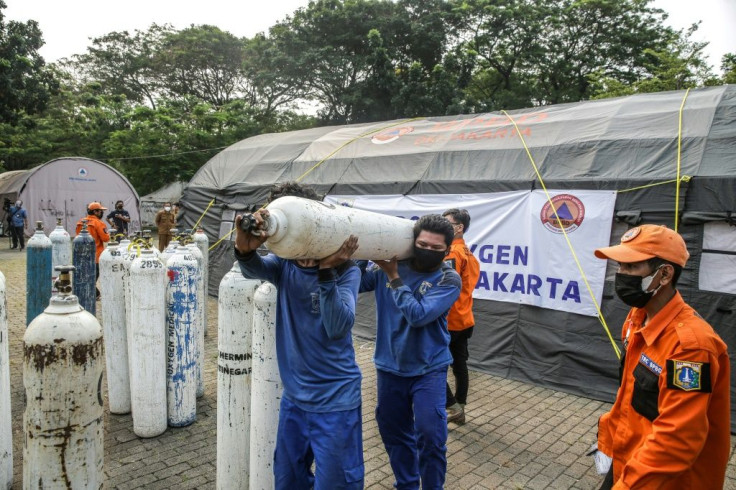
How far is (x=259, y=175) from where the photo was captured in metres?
10.3

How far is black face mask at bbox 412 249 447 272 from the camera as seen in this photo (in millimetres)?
3011

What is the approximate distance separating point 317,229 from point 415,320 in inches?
44.3

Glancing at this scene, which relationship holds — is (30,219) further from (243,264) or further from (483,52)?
(483,52)

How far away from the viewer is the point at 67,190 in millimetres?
18969

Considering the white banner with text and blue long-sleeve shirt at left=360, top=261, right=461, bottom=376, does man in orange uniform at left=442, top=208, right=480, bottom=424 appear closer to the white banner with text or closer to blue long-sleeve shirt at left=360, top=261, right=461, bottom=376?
blue long-sleeve shirt at left=360, top=261, right=461, bottom=376

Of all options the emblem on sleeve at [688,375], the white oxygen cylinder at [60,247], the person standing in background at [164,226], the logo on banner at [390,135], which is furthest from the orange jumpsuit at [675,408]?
the person standing in background at [164,226]

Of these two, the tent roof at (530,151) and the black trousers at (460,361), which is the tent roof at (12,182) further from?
the black trousers at (460,361)

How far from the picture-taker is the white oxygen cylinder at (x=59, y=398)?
7.63ft

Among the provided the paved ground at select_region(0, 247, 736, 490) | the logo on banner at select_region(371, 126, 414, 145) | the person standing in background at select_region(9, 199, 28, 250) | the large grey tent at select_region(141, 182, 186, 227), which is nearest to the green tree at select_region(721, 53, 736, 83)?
the logo on banner at select_region(371, 126, 414, 145)

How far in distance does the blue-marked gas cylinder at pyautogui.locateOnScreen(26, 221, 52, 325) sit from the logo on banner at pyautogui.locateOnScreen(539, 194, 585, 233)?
245 inches

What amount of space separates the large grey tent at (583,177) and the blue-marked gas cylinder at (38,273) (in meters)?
4.55

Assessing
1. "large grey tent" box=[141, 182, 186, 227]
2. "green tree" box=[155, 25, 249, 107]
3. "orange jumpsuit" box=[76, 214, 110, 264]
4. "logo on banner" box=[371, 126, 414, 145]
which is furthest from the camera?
"green tree" box=[155, 25, 249, 107]

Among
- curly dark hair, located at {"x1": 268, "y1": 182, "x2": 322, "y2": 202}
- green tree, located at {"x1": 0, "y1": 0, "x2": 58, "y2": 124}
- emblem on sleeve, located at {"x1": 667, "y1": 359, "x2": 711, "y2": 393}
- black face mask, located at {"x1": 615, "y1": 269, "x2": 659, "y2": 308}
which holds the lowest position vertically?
emblem on sleeve, located at {"x1": 667, "y1": 359, "x2": 711, "y2": 393}

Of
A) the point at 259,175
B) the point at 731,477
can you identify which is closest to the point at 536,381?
the point at 731,477
